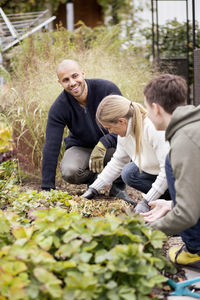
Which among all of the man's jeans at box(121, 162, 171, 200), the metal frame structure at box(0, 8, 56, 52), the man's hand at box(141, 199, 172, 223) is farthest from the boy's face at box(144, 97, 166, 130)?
the metal frame structure at box(0, 8, 56, 52)

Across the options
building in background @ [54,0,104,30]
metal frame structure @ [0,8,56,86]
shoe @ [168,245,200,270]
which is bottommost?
shoe @ [168,245,200,270]

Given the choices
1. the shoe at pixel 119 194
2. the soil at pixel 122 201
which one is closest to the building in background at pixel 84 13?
the soil at pixel 122 201

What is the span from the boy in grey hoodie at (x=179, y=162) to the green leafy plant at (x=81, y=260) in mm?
149

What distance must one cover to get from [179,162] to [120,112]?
35.5 inches

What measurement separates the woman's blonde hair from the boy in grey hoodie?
0.51 metres

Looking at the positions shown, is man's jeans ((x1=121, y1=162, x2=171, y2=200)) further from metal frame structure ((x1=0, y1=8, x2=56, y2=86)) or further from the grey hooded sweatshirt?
metal frame structure ((x1=0, y1=8, x2=56, y2=86))

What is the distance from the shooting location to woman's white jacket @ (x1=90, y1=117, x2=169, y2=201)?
8.76ft

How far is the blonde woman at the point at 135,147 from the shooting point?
267 cm

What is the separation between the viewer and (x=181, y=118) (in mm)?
1934

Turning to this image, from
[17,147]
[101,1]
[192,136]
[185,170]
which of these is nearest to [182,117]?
[192,136]

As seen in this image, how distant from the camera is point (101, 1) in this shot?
43.0ft

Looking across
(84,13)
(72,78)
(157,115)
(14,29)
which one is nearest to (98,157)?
(72,78)

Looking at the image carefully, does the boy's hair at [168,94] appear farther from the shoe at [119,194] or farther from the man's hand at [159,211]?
the shoe at [119,194]

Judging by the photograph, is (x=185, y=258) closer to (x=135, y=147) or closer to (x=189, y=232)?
(x=189, y=232)
